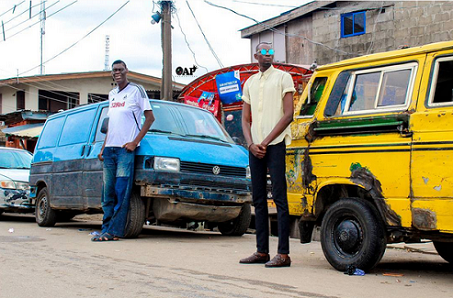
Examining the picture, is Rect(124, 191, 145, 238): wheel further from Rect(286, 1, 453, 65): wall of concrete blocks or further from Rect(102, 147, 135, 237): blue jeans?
Rect(286, 1, 453, 65): wall of concrete blocks

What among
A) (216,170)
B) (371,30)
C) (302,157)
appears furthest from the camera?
(371,30)

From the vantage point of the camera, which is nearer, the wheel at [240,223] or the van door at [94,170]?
the van door at [94,170]

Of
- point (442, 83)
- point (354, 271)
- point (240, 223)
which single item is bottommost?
point (354, 271)

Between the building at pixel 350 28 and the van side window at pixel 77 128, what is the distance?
597 inches

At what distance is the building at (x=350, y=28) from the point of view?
21.8 metres

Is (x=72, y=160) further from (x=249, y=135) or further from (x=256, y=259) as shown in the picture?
(x=256, y=259)

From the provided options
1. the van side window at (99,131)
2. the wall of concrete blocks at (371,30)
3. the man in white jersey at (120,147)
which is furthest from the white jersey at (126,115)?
the wall of concrete blocks at (371,30)

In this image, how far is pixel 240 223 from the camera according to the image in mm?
9023

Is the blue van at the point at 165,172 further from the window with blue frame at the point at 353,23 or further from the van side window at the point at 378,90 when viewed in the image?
the window with blue frame at the point at 353,23

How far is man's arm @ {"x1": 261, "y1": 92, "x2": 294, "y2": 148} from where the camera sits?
5.67 metres

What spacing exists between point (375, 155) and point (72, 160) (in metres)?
5.67

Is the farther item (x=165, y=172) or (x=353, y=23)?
(x=353, y=23)

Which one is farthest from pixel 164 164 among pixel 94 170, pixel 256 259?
pixel 256 259

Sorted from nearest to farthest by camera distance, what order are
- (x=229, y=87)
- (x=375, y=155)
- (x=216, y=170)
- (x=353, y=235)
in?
1. (x=375, y=155)
2. (x=353, y=235)
3. (x=216, y=170)
4. (x=229, y=87)
